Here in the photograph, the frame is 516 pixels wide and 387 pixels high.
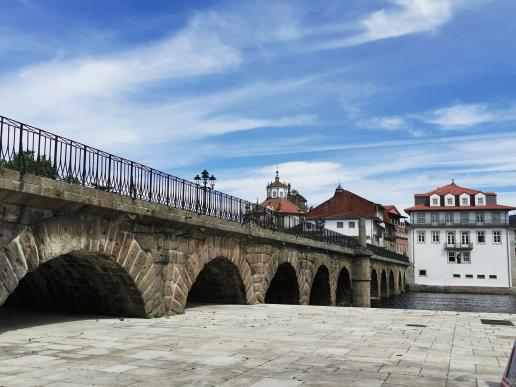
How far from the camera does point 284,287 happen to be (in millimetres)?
24953

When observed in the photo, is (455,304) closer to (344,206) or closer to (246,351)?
(344,206)

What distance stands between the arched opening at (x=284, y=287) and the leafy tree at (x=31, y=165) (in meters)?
15.1

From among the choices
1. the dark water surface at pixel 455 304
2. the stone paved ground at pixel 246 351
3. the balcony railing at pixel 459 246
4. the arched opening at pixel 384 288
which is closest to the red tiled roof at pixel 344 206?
the balcony railing at pixel 459 246

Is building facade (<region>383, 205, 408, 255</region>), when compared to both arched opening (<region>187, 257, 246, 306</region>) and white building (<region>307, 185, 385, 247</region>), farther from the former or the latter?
arched opening (<region>187, 257, 246, 306</region>)

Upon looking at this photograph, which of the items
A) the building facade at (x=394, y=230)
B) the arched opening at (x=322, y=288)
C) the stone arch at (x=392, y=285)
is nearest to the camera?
the arched opening at (x=322, y=288)

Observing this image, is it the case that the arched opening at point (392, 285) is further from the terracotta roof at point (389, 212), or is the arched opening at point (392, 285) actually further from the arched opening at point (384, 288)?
the terracotta roof at point (389, 212)

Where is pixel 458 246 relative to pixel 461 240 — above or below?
below

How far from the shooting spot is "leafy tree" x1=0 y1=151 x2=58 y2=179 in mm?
9195

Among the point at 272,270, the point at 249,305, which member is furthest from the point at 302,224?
the point at 249,305

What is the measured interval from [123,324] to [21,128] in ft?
15.8

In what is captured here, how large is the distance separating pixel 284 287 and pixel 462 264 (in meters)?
50.4

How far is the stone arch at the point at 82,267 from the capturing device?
929 centimetres

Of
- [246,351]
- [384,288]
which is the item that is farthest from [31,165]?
[384,288]

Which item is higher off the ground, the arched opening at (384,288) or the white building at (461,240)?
the white building at (461,240)
